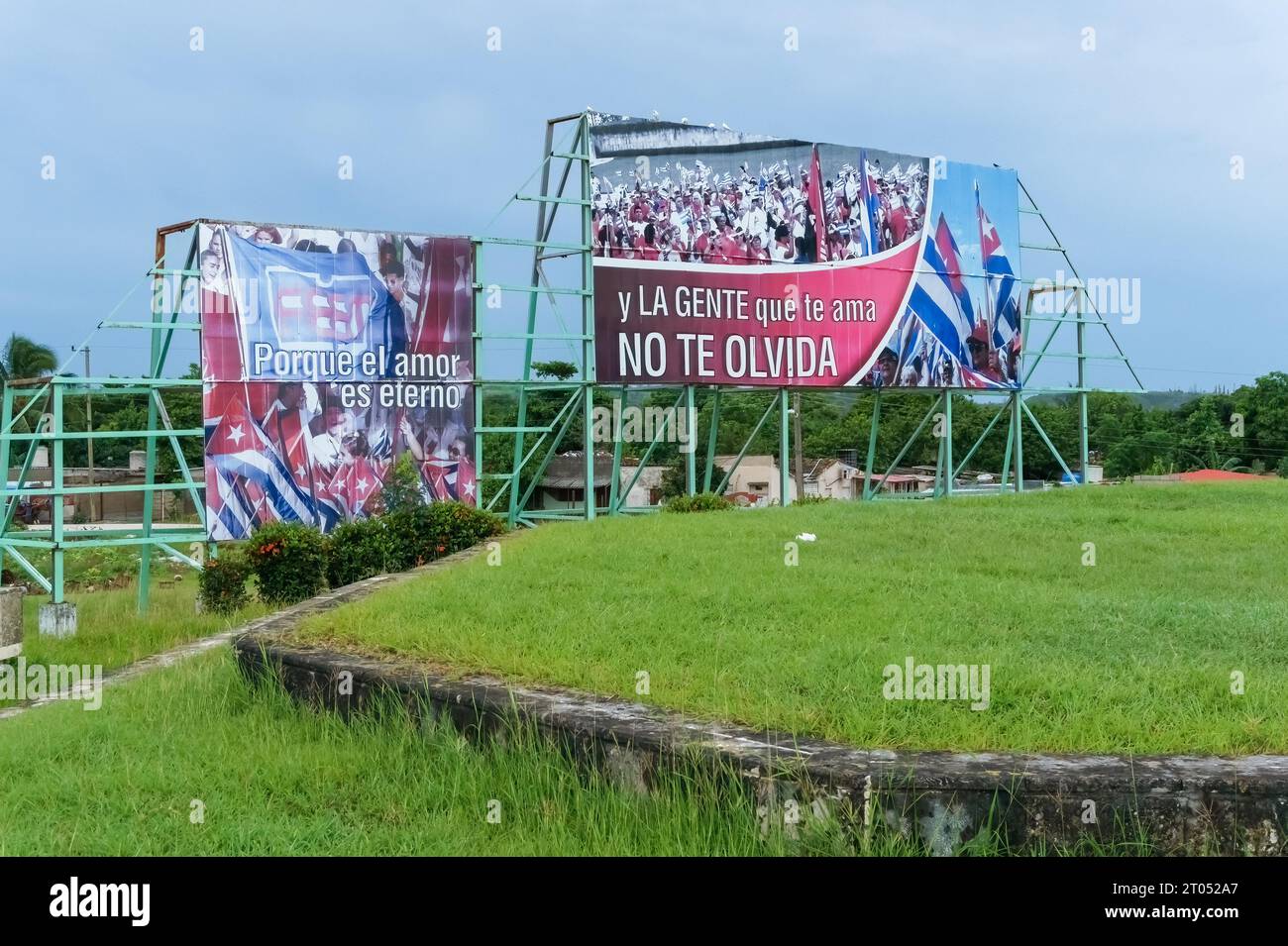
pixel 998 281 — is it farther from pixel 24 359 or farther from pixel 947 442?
pixel 24 359

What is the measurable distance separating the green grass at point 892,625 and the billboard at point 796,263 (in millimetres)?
7690

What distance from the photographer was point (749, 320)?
60.1 feet

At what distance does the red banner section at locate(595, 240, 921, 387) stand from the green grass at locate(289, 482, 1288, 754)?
7.31 m

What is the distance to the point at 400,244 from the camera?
1532 cm

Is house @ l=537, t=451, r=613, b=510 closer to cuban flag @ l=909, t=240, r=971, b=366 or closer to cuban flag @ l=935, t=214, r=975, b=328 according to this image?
cuban flag @ l=909, t=240, r=971, b=366

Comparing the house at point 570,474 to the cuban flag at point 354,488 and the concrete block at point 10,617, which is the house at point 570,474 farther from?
the concrete block at point 10,617

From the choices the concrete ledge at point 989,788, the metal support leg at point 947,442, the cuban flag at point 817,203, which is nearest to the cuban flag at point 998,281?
the metal support leg at point 947,442

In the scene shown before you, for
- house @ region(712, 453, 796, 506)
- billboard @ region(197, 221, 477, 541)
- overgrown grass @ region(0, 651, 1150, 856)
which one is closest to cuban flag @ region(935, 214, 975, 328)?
billboard @ region(197, 221, 477, 541)

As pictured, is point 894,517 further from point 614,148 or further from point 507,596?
point 614,148

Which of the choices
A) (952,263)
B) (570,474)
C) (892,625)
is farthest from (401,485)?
(570,474)

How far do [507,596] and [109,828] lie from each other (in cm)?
280

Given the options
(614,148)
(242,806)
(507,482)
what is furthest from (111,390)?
(242,806)

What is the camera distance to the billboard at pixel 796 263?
679 inches

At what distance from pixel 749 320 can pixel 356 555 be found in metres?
8.39
